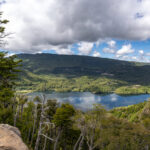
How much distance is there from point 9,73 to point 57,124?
20359 mm

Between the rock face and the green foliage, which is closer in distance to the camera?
the rock face

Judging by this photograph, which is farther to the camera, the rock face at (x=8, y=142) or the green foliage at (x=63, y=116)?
the green foliage at (x=63, y=116)

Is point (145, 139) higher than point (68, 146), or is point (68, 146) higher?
point (145, 139)

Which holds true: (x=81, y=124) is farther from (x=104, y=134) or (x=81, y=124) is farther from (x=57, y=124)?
(x=104, y=134)

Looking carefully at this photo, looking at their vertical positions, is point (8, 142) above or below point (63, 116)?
above

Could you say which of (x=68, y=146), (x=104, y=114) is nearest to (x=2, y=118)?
(x=68, y=146)

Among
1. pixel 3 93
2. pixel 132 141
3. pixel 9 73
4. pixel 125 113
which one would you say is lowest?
pixel 125 113

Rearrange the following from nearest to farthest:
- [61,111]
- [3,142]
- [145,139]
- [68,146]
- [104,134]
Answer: [3,142], [61,111], [145,139], [104,134], [68,146]

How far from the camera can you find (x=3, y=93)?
75.6 ft

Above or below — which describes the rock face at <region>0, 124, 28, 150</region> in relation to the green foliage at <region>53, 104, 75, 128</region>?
above

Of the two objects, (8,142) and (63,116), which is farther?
(63,116)

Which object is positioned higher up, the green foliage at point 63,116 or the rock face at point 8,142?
the rock face at point 8,142

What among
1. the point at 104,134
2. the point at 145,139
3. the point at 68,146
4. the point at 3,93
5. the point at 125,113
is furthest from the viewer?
the point at 125,113

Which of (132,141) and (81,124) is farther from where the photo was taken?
(132,141)
